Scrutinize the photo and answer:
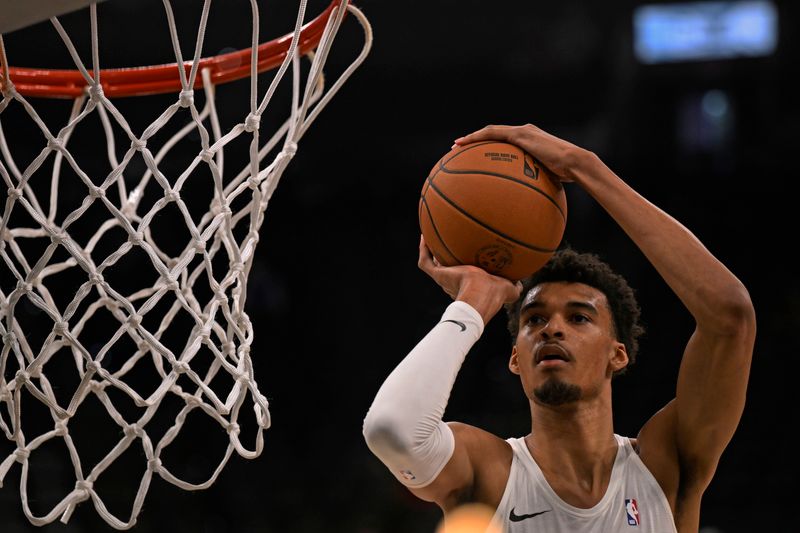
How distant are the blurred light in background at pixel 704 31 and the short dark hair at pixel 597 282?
21.2ft

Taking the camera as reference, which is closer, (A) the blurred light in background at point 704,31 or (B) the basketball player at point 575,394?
(B) the basketball player at point 575,394

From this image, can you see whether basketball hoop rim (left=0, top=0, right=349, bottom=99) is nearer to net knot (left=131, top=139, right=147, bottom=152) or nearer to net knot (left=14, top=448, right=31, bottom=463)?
net knot (left=131, top=139, right=147, bottom=152)

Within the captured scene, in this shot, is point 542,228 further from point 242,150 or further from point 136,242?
point 242,150

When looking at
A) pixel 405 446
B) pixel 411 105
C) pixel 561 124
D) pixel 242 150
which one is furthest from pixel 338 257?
pixel 405 446

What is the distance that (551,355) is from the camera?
250 cm

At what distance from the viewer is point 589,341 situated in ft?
8.35

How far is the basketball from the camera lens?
2215mm

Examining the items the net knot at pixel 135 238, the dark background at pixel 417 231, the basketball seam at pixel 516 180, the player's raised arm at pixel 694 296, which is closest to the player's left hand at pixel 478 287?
the basketball seam at pixel 516 180

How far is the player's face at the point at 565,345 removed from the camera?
8.17ft

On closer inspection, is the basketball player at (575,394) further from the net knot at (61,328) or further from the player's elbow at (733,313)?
the net knot at (61,328)

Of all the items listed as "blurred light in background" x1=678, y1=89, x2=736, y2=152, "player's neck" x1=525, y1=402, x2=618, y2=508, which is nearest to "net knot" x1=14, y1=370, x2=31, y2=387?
"player's neck" x1=525, y1=402, x2=618, y2=508

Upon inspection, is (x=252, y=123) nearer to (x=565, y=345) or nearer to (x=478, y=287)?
(x=478, y=287)

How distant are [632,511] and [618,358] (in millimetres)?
462

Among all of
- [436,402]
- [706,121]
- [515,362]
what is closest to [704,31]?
[706,121]
